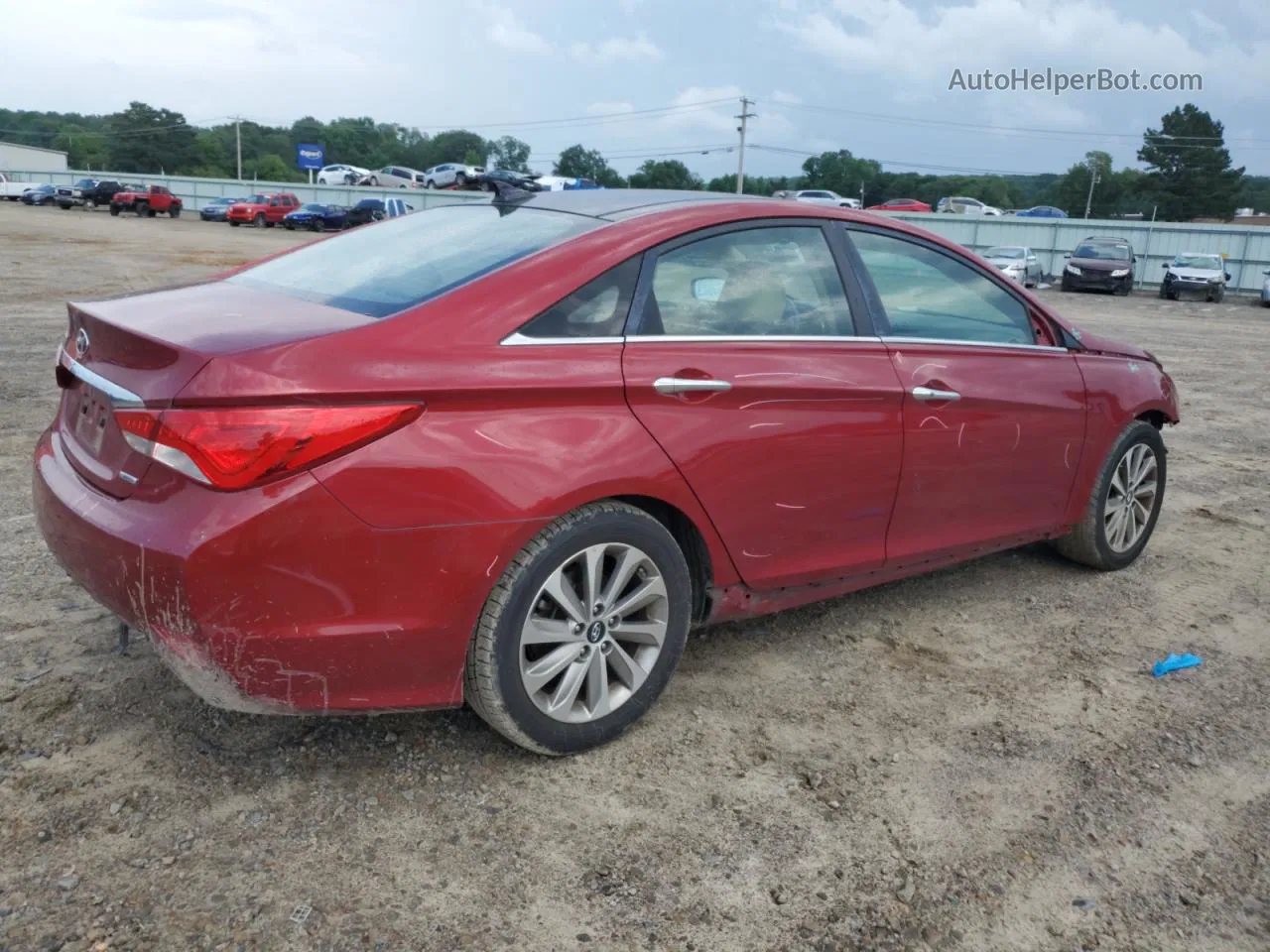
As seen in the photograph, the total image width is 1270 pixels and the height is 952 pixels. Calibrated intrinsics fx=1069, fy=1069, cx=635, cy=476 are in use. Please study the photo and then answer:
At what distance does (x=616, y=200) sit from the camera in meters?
3.60

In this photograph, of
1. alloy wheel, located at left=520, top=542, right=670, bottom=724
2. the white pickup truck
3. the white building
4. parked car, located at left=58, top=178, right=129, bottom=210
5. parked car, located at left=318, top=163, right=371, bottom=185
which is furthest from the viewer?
the white building

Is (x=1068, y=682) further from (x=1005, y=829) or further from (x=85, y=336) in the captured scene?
(x=85, y=336)

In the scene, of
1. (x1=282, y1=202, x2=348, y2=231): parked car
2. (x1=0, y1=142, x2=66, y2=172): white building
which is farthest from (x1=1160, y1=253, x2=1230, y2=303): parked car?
(x1=0, y1=142, x2=66, y2=172): white building

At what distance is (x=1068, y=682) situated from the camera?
146 inches

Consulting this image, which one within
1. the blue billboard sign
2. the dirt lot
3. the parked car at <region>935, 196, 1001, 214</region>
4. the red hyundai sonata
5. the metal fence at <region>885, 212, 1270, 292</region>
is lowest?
the dirt lot

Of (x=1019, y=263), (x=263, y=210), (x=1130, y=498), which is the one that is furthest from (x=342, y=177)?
(x=1130, y=498)

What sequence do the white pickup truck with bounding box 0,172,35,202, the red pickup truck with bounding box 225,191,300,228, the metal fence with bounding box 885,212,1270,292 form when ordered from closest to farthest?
the metal fence with bounding box 885,212,1270,292
the red pickup truck with bounding box 225,191,300,228
the white pickup truck with bounding box 0,172,35,202

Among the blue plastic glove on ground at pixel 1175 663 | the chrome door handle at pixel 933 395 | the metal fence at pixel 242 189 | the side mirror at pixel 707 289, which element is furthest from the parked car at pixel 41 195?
the blue plastic glove on ground at pixel 1175 663

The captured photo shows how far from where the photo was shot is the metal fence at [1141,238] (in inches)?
1323

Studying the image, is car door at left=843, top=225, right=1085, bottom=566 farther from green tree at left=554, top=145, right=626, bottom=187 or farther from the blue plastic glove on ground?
green tree at left=554, top=145, right=626, bottom=187

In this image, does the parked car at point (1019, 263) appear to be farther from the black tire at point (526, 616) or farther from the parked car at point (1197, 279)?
the black tire at point (526, 616)

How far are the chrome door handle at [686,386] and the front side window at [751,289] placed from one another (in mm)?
154

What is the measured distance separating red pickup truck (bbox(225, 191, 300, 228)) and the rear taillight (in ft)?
148

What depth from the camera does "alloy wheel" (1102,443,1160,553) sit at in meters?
4.75
